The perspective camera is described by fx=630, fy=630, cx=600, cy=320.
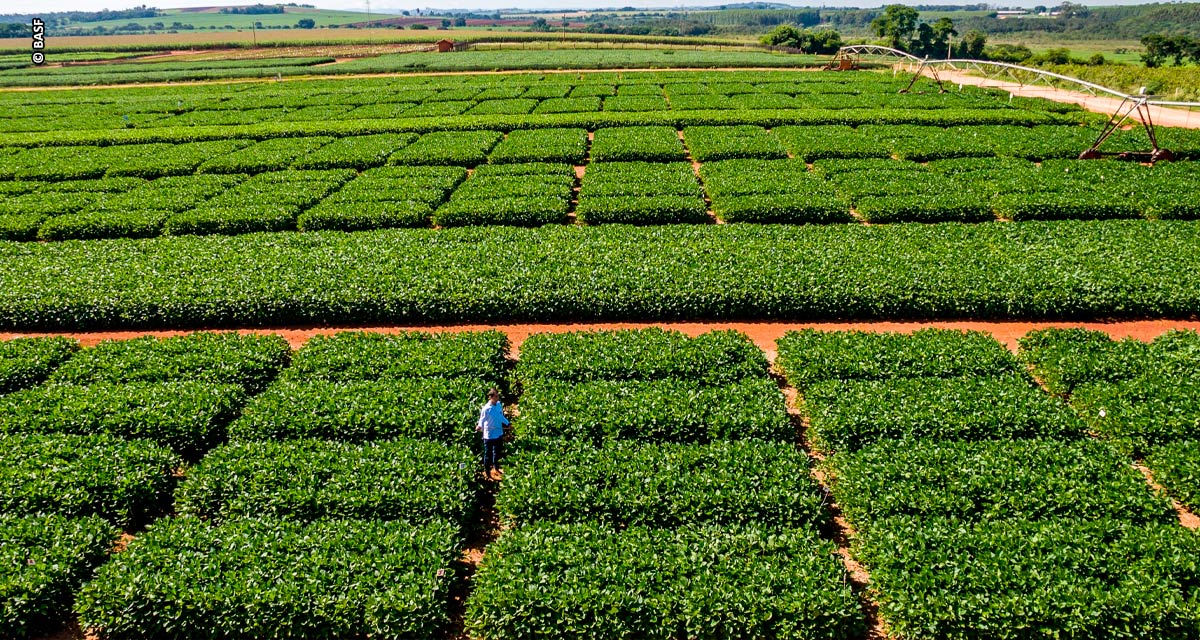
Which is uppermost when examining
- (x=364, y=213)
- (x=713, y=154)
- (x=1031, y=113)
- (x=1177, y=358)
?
(x=1031, y=113)

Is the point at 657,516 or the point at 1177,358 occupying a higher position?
the point at 1177,358

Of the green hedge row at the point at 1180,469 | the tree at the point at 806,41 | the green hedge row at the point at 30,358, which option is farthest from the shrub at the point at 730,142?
the tree at the point at 806,41

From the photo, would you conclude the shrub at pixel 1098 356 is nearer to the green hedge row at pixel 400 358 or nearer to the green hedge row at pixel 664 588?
Answer: the green hedge row at pixel 664 588

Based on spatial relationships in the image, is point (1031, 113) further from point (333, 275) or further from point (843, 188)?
point (333, 275)

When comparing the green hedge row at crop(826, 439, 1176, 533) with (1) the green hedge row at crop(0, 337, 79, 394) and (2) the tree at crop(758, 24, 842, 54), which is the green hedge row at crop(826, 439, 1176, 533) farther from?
Answer: (2) the tree at crop(758, 24, 842, 54)

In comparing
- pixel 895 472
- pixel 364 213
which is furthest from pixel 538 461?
pixel 364 213

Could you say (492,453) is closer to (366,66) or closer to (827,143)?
(827,143)
